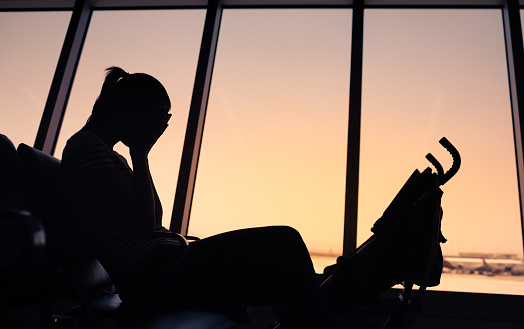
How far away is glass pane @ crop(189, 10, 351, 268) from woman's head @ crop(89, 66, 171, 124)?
1297 mm

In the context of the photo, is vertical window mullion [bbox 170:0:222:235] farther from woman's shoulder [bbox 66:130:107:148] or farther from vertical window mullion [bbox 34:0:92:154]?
woman's shoulder [bbox 66:130:107:148]

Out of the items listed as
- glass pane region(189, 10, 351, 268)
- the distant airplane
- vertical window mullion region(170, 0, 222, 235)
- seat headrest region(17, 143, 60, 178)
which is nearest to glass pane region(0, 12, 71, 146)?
vertical window mullion region(170, 0, 222, 235)

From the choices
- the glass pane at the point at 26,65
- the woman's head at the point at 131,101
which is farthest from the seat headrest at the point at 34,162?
the glass pane at the point at 26,65

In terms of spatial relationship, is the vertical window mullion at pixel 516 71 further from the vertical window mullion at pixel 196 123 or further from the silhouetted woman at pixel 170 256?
the vertical window mullion at pixel 196 123

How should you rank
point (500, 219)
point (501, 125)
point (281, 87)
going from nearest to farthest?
point (500, 219) → point (501, 125) → point (281, 87)

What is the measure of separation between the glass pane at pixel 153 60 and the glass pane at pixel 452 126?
54.9 inches

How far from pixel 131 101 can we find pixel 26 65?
2426mm

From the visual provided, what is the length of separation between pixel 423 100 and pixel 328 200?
3.44ft

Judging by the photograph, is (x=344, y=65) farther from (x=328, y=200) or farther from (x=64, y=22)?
(x=64, y=22)

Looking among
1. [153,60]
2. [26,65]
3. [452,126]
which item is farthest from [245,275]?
[26,65]

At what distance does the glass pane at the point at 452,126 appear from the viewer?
90.0 inches

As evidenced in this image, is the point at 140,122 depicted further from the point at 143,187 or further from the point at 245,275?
the point at 245,275

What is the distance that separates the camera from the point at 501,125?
257 centimetres

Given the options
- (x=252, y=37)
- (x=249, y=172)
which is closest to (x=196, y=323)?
(x=249, y=172)
